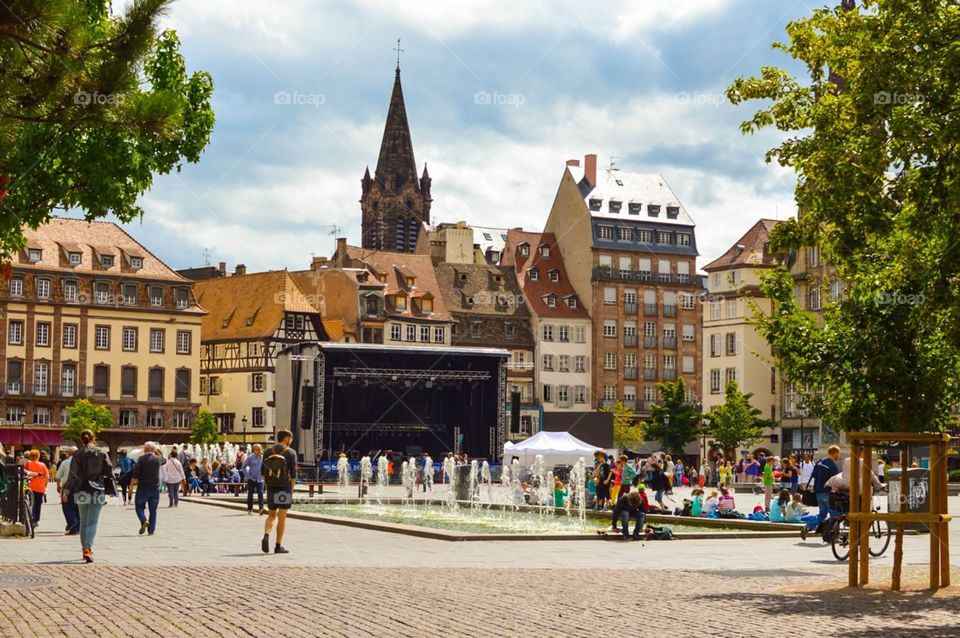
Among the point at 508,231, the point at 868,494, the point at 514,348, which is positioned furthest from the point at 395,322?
the point at 868,494

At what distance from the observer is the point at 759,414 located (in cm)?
8762

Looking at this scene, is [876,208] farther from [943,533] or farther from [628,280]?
[628,280]

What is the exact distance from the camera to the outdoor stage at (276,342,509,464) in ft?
165

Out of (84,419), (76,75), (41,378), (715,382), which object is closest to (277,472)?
(76,75)

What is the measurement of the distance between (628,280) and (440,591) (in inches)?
3609

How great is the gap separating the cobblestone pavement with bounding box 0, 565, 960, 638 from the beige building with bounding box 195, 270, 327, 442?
7239 cm

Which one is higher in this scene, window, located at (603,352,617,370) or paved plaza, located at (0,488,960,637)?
window, located at (603,352,617,370)

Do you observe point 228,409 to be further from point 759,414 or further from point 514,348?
point 759,414

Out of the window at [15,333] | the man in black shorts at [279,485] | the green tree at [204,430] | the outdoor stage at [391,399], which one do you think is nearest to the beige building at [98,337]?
the window at [15,333]

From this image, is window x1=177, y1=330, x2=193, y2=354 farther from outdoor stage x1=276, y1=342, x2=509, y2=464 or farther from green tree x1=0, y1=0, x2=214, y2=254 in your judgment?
green tree x1=0, y1=0, x2=214, y2=254

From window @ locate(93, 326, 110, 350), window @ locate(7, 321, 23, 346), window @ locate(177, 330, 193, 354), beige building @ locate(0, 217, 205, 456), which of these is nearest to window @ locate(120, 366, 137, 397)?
beige building @ locate(0, 217, 205, 456)

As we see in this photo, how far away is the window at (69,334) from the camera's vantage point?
84312 mm

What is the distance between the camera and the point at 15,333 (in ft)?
271

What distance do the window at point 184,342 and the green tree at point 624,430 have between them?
26509 mm
